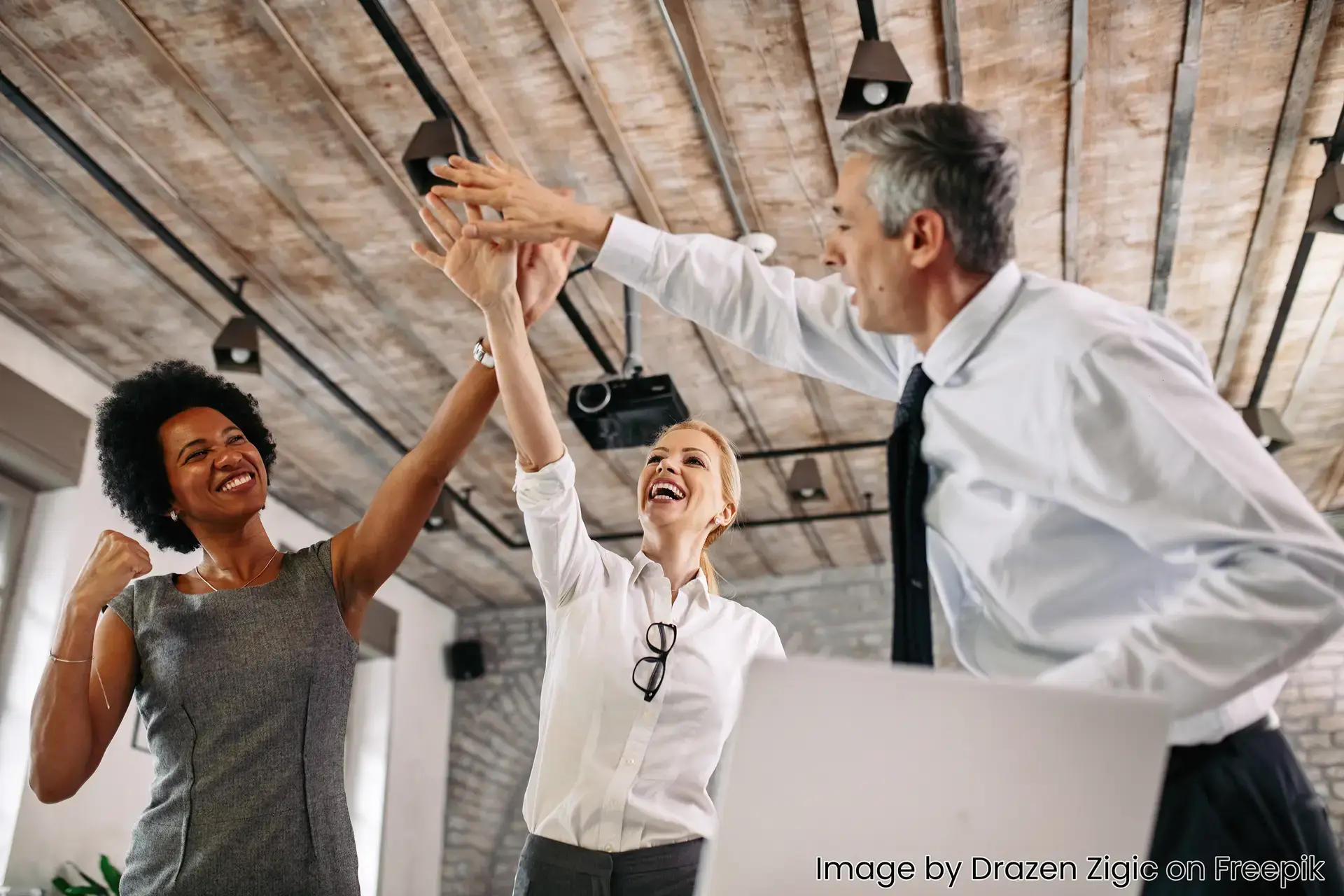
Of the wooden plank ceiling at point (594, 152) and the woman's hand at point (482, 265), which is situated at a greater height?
the wooden plank ceiling at point (594, 152)

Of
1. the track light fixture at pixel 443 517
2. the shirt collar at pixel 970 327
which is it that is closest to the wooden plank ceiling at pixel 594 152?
the track light fixture at pixel 443 517

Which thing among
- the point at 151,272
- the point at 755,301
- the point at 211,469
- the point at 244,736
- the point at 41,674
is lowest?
the point at 244,736

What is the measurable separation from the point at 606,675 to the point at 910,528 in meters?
0.70

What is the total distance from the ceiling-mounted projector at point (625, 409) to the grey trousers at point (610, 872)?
10.6 ft

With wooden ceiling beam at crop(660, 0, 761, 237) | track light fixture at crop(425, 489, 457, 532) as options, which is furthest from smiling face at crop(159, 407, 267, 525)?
track light fixture at crop(425, 489, 457, 532)

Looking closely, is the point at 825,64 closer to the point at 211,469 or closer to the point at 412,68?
the point at 412,68

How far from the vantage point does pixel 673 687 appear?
1.95 m

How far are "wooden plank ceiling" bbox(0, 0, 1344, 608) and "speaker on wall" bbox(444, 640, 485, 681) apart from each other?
3460 millimetres

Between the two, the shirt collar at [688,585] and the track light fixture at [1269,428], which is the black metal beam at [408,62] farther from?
the track light fixture at [1269,428]

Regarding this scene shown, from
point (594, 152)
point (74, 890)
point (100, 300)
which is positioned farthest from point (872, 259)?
point (100, 300)

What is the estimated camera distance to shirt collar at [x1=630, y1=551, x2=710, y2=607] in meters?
2.14

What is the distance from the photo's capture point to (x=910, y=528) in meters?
1.44

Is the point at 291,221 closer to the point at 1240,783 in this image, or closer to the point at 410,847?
the point at 1240,783

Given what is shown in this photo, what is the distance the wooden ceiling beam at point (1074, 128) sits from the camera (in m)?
3.83
